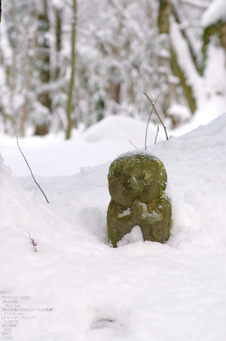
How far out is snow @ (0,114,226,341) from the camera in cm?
129

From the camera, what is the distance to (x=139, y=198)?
216 cm

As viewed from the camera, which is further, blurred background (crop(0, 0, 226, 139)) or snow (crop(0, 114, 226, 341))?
blurred background (crop(0, 0, 226, 139))

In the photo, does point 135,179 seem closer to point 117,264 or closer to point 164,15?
point 117,264

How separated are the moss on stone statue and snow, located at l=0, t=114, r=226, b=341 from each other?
9 centimetres

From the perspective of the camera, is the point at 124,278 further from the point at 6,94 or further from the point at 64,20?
the point at 64,20

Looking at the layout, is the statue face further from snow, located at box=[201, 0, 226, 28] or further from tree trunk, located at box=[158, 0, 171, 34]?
tree trunk, located at box=[158, 0, 171, 34]

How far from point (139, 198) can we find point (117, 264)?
0.57 m

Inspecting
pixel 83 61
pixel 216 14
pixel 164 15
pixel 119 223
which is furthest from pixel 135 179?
pixel 83 61

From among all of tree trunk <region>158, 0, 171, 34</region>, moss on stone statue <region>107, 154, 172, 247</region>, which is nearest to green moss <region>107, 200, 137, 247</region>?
moss on stone statue <region>107, 154, 172, 247</region>

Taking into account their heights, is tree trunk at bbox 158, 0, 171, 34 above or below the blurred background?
above

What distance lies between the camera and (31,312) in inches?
51.3

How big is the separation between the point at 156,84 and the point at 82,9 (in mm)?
5210

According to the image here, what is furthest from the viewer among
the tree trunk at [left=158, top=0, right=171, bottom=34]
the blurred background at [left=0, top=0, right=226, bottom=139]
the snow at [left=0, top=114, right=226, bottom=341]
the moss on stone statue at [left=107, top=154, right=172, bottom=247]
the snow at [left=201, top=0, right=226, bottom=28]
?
the blurred background at [left=0, top=0, right=226, bottom=139]

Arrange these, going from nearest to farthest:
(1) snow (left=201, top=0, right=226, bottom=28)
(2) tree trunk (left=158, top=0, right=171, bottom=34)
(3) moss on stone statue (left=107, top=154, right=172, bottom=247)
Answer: (3) moss on stone statue (left=107, top=154, right=172, bottom=247) → (1) snow (left=201, top=0, right=226, bottom=28) → (2) tree trunk (left=158, top=0, right=171, bottom=34)
